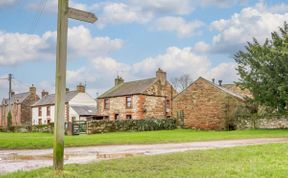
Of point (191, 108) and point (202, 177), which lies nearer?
point (202, 177)

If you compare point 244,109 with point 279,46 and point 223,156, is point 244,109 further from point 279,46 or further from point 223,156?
point 223,156

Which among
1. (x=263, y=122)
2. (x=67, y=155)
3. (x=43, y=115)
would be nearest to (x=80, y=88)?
(x=43, y=115)

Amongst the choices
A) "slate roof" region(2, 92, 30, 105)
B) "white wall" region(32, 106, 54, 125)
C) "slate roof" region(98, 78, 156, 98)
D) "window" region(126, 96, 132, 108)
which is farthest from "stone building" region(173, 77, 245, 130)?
"slate roof" region(2, 92, 30, 105)

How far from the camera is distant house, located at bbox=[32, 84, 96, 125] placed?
6469cm

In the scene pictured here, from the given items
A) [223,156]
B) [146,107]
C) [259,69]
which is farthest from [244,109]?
[223,156]

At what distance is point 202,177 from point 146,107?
150 feet

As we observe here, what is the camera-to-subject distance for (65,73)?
9195 millimetres

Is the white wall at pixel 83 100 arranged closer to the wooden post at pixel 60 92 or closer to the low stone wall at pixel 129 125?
the low stone wall at pixel 129 125

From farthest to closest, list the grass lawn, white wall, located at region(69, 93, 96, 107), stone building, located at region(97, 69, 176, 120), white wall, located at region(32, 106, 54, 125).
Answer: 1. white wall, located at region(32, 106, 54, 125)
2. white wall, located at region(69, 93, 96, 107)
3. stone building, located at region(97, 69, 176, 120)
4. the grass lawn

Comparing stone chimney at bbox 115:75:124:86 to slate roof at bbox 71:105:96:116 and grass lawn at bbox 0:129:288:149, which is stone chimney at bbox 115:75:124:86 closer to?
slate roof at bbox 71:105:96:116

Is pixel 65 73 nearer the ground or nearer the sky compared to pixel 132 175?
nearer the sky

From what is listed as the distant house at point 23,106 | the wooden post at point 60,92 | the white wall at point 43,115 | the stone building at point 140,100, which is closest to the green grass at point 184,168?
the wooden post at point 60,92

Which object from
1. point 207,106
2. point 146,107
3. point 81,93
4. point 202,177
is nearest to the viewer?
point 202,177

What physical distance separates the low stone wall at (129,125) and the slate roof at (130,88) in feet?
22.8
